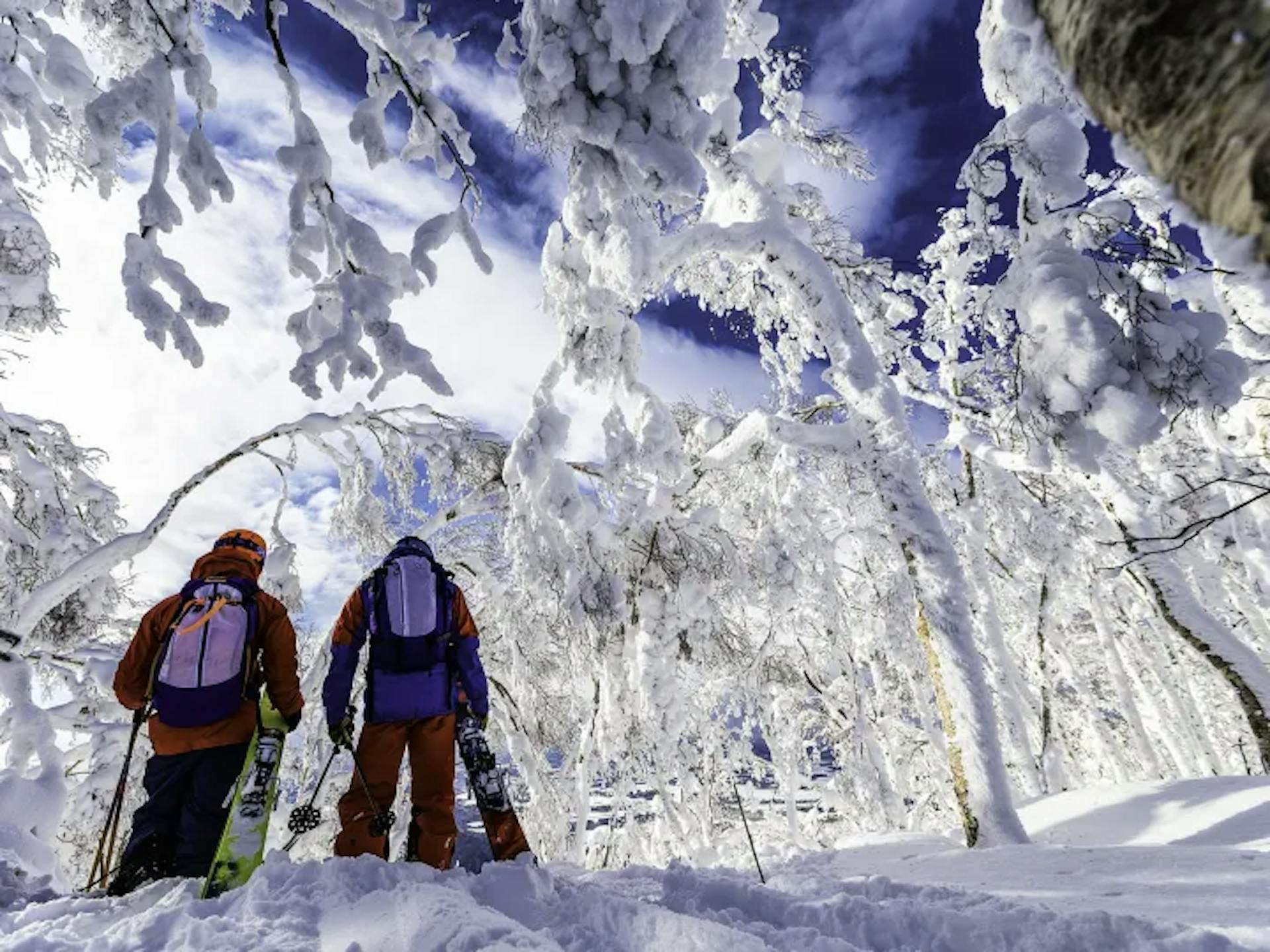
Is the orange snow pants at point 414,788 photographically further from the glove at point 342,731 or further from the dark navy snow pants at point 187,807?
the dark navy snow pants at point 187,807

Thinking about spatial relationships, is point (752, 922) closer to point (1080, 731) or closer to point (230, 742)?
point (230, 742)

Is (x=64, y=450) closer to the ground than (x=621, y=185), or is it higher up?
higher up

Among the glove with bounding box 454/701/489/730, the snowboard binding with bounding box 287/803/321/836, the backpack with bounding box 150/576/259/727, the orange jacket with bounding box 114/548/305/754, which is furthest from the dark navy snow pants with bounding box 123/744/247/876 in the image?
the glove with bounding box 454/701/489/730

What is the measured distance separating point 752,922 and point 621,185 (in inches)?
134

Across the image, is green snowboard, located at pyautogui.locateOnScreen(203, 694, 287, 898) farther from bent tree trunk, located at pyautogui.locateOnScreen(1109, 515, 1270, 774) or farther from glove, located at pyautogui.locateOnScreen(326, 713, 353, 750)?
bent tree trunk, located at pyautogui.locateOnScreen(1109, 515, 1270, 774)

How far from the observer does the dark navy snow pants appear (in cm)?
331

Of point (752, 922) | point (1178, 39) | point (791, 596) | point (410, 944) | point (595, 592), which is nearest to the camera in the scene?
point (1178, 39)

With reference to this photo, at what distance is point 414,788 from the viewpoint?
3.67 meters

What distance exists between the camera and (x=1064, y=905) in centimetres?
269

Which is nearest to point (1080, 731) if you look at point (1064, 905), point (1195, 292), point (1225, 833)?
point (1195, 292)

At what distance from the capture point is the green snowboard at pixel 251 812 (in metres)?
2.95

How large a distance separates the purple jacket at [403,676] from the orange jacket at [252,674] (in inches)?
8.2

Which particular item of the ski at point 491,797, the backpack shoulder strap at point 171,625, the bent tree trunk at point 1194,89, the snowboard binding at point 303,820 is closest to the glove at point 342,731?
the snowboard binding at point 303,820

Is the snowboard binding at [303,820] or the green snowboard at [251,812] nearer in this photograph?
the green snowboard at [251,812]
